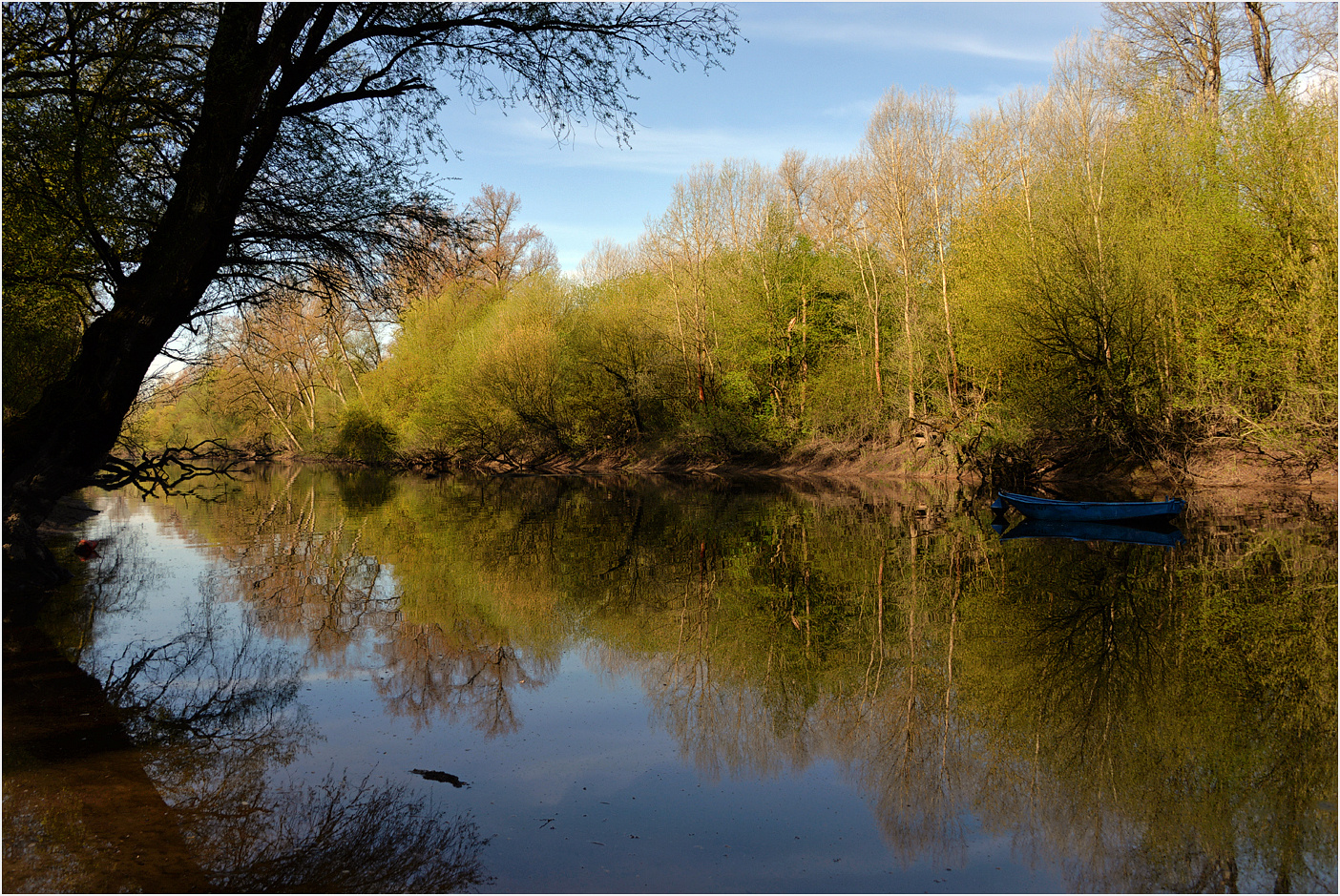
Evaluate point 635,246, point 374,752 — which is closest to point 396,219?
point 374,752

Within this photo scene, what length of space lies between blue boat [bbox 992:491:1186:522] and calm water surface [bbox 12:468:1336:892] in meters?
2.44

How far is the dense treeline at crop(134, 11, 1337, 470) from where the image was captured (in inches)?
706

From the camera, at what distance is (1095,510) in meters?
15.7

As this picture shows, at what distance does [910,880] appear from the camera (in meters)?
3.86

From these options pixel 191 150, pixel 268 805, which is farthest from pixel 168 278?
pixel 268 805

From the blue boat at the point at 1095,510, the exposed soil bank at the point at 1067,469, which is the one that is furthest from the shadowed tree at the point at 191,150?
the exposed soil bank at the point at 1067,469

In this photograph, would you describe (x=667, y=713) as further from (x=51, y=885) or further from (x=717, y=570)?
(x=717, y=570)

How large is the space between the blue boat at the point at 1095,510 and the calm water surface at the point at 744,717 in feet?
8.02

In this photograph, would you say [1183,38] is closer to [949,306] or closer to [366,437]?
[949,306]

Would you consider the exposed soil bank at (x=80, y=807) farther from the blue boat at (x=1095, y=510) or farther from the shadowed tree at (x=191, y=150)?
the blue boat at (x=1095, y=510)

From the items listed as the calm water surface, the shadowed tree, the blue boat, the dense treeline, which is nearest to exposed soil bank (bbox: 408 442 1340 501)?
the dense treeline

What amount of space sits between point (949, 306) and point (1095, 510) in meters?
12.1

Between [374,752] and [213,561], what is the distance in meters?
9.61

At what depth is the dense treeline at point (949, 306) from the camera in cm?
1794
